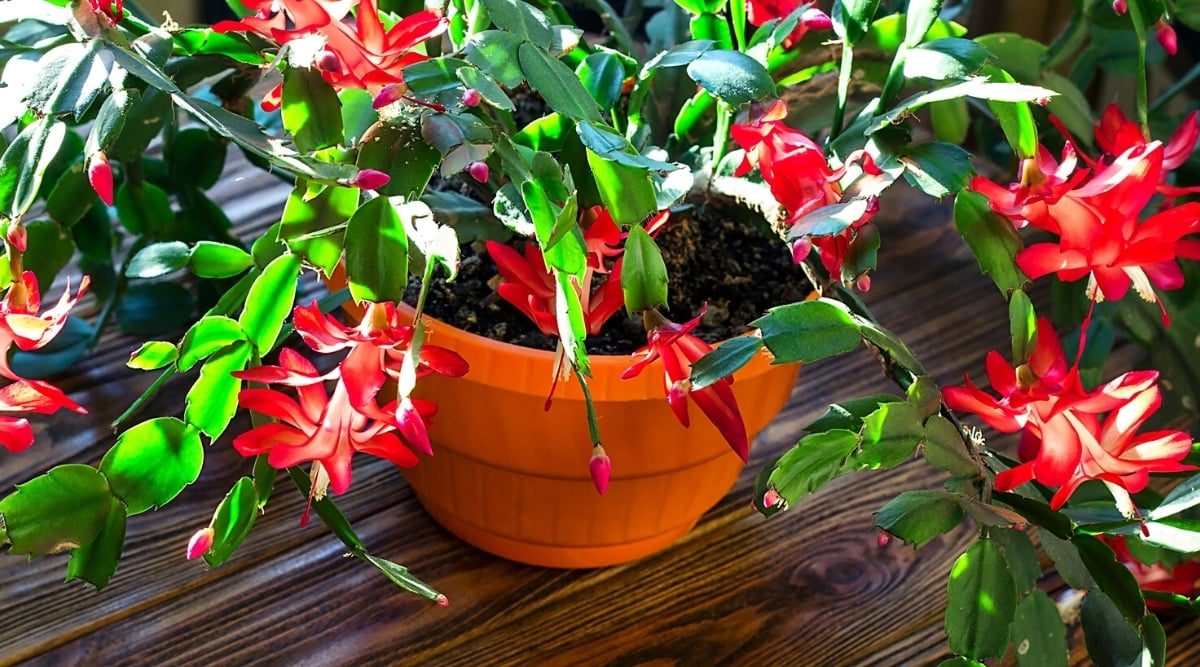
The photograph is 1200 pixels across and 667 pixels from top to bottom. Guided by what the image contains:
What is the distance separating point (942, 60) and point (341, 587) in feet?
1.57

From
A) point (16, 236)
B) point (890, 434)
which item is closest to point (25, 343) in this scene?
point (16, 236)

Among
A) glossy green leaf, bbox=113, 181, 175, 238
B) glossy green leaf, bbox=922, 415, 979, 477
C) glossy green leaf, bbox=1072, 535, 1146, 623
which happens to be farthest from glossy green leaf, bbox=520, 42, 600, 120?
glossy green leaf, bbox=113, 181, 175, 238

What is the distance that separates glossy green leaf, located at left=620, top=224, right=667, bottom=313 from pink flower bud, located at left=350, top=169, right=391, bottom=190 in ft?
0.37

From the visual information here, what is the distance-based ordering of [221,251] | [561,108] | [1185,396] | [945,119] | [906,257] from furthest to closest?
[906,257] → [1185,396] → [945,119] → [221,251] → [561,108]

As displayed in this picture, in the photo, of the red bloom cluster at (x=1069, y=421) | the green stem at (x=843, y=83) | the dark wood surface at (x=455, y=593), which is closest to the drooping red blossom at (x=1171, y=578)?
the dark wood surface at (x=455, y=593)

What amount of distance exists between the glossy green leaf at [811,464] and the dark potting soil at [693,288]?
15 centimetres

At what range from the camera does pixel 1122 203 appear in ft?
1.78

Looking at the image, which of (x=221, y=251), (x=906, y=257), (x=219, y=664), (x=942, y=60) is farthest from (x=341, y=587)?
(x=906, y=257)

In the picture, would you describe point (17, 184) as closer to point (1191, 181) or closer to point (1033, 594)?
point (1033, 594)

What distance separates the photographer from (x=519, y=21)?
0.55m

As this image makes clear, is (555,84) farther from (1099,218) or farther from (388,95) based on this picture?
(1099,218)

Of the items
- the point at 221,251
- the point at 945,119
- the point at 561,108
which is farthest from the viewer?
the point at 945,119

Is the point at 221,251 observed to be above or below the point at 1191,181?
above

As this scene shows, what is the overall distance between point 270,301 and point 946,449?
0.31m
